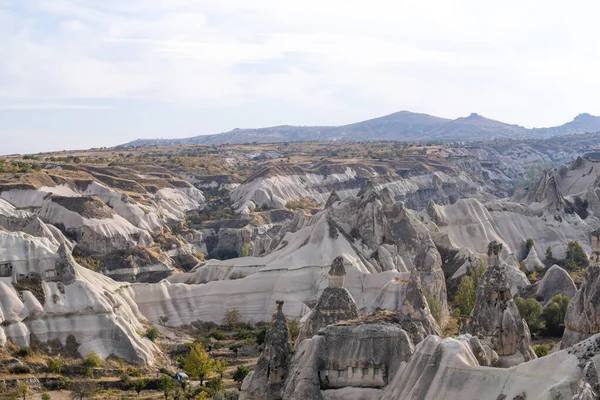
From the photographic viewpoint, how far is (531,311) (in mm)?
53594

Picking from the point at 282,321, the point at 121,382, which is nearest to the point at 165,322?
the point at 121,382

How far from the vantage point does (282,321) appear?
25.3 m

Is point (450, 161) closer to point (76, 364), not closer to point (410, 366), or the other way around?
point (76, 364)

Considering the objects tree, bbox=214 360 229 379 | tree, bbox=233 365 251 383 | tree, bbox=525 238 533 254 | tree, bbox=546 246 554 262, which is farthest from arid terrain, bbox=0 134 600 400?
tree, bbox=546 246 554 262

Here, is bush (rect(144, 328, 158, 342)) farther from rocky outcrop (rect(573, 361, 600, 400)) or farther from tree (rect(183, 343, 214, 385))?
rocky outcrop (rect(573, 361, 600, 400))

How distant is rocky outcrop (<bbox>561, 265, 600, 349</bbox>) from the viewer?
32.3 m

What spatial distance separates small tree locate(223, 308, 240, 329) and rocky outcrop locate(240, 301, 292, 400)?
107 ft

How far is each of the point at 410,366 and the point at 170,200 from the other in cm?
10444

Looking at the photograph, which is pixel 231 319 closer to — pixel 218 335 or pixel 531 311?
pixel 218 335

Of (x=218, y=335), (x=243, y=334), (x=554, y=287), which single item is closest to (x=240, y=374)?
(x=218, y=335)

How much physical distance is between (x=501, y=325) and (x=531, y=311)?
81.4 ft

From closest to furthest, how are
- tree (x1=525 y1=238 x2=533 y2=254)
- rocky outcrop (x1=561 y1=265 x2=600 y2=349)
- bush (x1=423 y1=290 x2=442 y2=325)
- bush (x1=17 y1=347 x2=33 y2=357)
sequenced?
1. rocky outcrop (x1=561 y1=265 x2=600 y2=349)
2. bush (x1=17 y1=347 x2=33 y2=357)
3. bush (x1=423 y1=290 x2=442 y2=325)
4. tree (x1=525 y1=238 x2=533 y2=254)

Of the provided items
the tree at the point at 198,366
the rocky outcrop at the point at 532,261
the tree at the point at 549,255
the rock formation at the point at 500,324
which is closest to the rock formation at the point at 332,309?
the rock formation at the point at 500,324

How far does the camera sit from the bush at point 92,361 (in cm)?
4403
